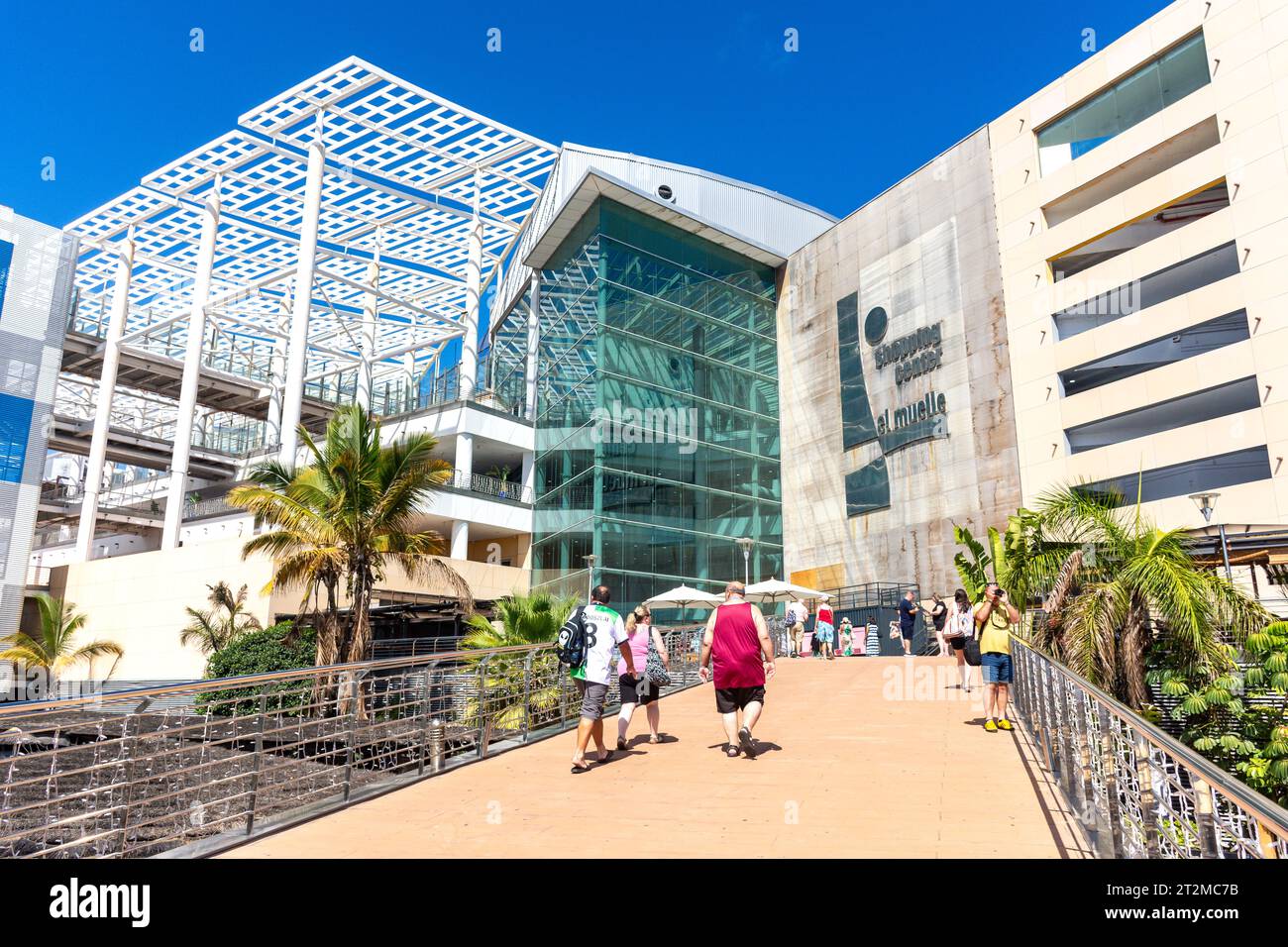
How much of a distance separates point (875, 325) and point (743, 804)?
31481 millimetres

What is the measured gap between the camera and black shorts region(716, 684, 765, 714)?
9.45m

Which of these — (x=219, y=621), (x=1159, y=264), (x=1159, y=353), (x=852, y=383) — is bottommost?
(x=219, y=621)

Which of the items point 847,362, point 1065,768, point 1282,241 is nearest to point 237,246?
point 847,362

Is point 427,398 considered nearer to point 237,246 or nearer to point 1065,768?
point 237,246

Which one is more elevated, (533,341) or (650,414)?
(533,341)

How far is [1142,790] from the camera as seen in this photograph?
4523 millimetres

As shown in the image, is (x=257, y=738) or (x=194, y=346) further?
(x=194, y=346)

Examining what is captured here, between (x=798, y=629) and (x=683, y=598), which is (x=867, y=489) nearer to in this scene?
(x=798, y=629)

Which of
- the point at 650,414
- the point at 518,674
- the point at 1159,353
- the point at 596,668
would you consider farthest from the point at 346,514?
the point at 1159,353

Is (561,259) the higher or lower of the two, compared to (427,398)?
higher

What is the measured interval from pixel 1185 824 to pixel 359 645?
1734 cm

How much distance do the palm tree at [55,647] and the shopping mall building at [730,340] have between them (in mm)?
810

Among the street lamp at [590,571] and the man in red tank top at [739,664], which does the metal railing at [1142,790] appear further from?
the street lamp at [590,571]

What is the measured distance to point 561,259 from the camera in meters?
37.9
